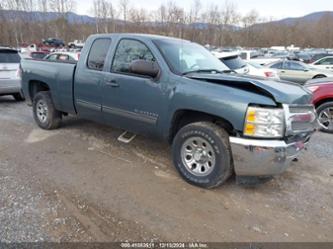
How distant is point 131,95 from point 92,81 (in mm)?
913

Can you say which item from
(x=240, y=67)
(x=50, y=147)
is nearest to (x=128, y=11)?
(x=240, y=67)

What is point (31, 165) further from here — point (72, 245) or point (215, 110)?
point (215, 110)

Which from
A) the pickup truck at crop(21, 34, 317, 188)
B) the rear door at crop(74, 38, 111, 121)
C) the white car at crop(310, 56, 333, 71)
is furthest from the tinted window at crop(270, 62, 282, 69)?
the rear door at crop(74, 38, 111, 121)

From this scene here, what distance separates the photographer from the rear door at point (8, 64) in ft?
27.1

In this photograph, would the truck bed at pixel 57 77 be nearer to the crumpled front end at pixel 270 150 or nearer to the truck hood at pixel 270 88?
the truck hood at pixel 270 88

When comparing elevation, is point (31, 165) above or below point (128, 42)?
below

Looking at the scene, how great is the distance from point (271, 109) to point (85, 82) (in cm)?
308

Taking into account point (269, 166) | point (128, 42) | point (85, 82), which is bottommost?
point (269, 166)

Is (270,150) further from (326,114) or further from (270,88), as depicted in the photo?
(326,114)

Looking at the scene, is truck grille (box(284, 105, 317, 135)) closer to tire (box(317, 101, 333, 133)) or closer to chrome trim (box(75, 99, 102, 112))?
chrome trim (box(75, 99, 102, 112))

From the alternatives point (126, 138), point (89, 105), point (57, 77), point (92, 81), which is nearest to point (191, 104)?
point (92, 81)

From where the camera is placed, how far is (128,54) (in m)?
4.39

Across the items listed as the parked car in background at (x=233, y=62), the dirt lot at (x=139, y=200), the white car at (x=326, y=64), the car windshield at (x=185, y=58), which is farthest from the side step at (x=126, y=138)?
the white car at (x=326, y=64)

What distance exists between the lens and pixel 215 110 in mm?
3393
